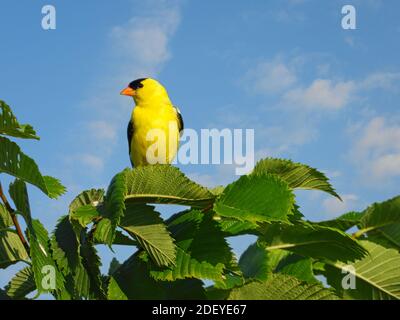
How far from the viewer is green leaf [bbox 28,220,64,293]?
2229 millimetres

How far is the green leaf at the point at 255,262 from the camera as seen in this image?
255 centimetres

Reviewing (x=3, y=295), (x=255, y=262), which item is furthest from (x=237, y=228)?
(x=3, y=295)

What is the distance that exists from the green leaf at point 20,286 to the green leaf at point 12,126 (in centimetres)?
90

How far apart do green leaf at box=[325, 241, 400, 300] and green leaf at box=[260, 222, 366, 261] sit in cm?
17

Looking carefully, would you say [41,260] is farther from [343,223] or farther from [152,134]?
[152,134]

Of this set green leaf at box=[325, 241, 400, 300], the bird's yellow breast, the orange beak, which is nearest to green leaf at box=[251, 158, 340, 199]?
green leaf at box=[325, 241, 400, 300]

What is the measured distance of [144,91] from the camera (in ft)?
28.5

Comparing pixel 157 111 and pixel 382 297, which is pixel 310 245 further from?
pixel 157 111

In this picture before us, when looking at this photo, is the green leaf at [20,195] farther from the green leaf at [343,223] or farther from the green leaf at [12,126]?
the green leaf at [343,223]

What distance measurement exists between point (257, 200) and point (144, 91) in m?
6.68

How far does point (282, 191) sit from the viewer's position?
7.22 ft

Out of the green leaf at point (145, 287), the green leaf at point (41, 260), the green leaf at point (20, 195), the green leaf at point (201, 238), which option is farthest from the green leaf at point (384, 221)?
the green leaf at point (20, 195)
